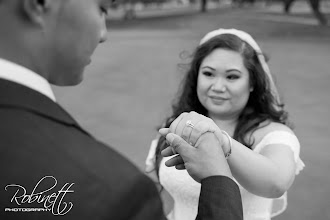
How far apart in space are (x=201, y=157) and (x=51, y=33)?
0.64m

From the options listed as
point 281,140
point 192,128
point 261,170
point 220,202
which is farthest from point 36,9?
point 281,140

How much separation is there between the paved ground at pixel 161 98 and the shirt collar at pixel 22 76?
247cm

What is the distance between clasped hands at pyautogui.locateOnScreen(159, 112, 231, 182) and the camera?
125 cm

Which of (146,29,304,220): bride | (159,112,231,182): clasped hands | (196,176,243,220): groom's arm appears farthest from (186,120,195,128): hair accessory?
(146,29,304,220): bride

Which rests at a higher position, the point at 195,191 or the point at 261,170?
the point at 261,170

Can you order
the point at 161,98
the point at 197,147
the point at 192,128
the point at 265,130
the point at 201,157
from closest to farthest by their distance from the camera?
the point at 201,157 → the point at 197,147 → the point at 192,128 → the point at 265,130 → the point at 161,98

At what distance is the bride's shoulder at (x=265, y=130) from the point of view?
96.0 inches

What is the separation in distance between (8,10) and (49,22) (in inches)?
Answer: 2.7

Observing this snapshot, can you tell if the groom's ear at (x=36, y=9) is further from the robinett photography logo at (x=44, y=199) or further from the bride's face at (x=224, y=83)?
the bride's face at (x=224, y=83)

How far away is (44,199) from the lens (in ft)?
2.52

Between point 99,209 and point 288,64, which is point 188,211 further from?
point 288,64

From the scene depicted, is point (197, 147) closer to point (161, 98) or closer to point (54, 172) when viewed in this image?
point (54, 172)

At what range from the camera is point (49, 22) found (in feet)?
2.65

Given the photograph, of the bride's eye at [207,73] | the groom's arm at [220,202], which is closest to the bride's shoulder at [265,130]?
the bride's eye at [207,73]
